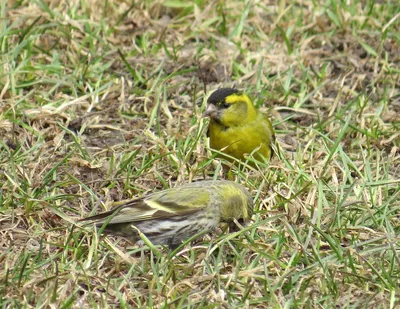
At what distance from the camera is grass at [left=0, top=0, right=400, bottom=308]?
17.3ft

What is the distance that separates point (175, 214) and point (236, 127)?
1872 mm

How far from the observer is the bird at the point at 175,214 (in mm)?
5539

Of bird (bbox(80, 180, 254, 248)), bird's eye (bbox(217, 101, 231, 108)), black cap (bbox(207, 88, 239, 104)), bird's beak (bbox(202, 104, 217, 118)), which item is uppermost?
bird (bbox(80, 180, 254, 248))

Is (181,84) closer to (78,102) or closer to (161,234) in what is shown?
(78,102)

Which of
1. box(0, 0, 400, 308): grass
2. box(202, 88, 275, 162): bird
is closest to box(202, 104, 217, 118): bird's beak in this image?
box(202, 88, 275, 162): bird

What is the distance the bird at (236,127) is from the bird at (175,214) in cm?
139

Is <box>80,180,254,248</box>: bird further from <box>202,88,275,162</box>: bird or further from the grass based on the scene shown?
<box>202,88,275,162</box>: bird

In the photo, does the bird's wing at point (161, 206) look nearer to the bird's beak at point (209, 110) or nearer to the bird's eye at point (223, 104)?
the bird's beak at point (209, 110)

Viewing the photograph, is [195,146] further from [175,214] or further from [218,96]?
[175,214]

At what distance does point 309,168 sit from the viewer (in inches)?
269

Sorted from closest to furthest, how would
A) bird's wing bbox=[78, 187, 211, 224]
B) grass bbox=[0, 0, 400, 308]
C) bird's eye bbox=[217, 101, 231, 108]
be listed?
1. grass bbox=[0, 0, 400, 308]
2. bird's wing bbox=[78, 187, 211, 224]
3. bird's eye bbox=[217, 101, 231, 108]

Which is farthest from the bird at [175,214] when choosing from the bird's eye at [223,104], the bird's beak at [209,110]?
the bird's eye at [223,104]

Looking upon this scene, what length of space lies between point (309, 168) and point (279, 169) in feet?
0.75

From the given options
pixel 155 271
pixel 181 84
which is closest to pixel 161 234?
pixel 155 271
